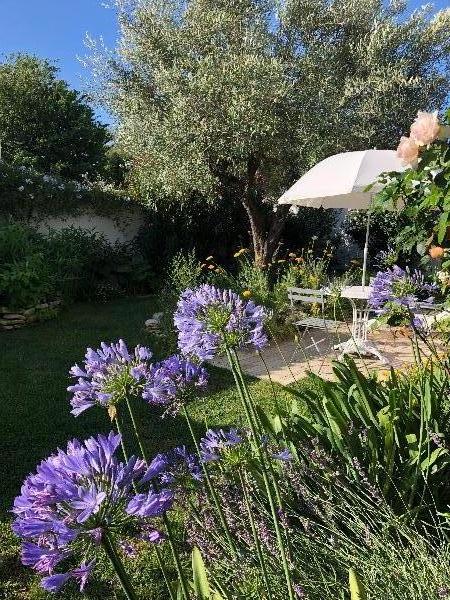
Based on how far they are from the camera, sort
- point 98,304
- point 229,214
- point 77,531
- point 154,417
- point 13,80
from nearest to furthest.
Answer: point 77,531 → point 154,417 → point 98,304 → point 229,214 → point 13,80

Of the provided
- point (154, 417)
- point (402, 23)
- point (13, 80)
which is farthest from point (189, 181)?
point (13, 80)

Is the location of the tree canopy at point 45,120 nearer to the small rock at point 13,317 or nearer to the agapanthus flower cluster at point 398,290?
the small rock at point 13,317

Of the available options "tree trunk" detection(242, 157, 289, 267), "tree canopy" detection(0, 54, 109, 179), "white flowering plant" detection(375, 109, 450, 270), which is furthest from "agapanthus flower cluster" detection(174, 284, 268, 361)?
"tree canopy" detection(0, 54, 109, 179)

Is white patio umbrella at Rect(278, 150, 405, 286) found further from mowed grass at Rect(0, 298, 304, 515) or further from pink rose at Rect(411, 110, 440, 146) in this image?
pink rose at Rect(411, 110, 440, 146)

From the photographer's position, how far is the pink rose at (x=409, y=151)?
212 centimetres

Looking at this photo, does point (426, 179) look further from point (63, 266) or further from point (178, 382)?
point (63, 266)

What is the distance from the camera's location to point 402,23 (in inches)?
407

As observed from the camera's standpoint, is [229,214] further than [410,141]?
Yes

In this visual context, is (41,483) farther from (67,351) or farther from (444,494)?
(67,351)

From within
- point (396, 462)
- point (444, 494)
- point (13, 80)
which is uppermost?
point (13, 80)

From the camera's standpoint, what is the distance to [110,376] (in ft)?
4.03

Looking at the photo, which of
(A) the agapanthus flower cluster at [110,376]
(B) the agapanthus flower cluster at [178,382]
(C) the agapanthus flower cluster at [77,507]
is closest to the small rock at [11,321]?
(B) the agapanthus flower cluster at [178,382]

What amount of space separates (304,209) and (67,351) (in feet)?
27.7

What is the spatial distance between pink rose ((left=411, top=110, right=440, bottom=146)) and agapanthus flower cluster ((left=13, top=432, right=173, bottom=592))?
171cm
